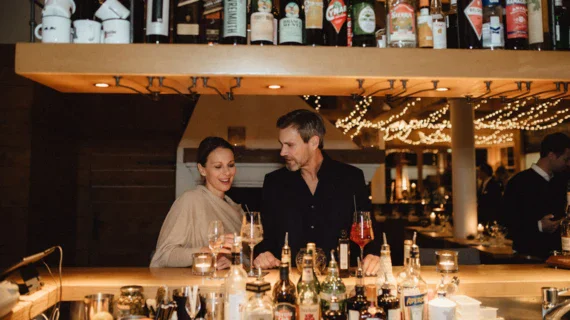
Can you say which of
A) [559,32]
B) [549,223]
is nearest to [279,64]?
[559,32]

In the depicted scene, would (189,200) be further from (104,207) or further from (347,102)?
(347,102)

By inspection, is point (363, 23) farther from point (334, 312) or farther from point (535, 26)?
point (334, 312)

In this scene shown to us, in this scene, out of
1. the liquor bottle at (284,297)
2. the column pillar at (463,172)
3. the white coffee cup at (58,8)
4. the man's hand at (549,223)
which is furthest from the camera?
the column pillar at (463,172)

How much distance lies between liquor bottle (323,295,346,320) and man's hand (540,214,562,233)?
7.14 ft

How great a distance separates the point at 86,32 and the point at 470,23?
1513 mm

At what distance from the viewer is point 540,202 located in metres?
3.21

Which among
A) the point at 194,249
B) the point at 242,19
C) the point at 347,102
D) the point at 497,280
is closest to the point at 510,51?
the point at 497,280

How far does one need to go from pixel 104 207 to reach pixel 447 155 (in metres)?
11.9

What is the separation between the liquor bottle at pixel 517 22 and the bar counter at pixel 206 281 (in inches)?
38.7

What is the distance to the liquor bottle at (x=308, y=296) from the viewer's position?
1439 millimetres

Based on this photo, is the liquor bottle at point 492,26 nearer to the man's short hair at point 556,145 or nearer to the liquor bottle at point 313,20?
the liquor bottle at point 313,20

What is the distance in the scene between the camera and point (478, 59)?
1.77 m

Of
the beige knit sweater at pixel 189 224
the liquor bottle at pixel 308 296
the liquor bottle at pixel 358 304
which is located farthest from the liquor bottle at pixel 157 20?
the liquor bottle at pixel 358 304

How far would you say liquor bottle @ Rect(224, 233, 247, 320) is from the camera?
4.90 ft
